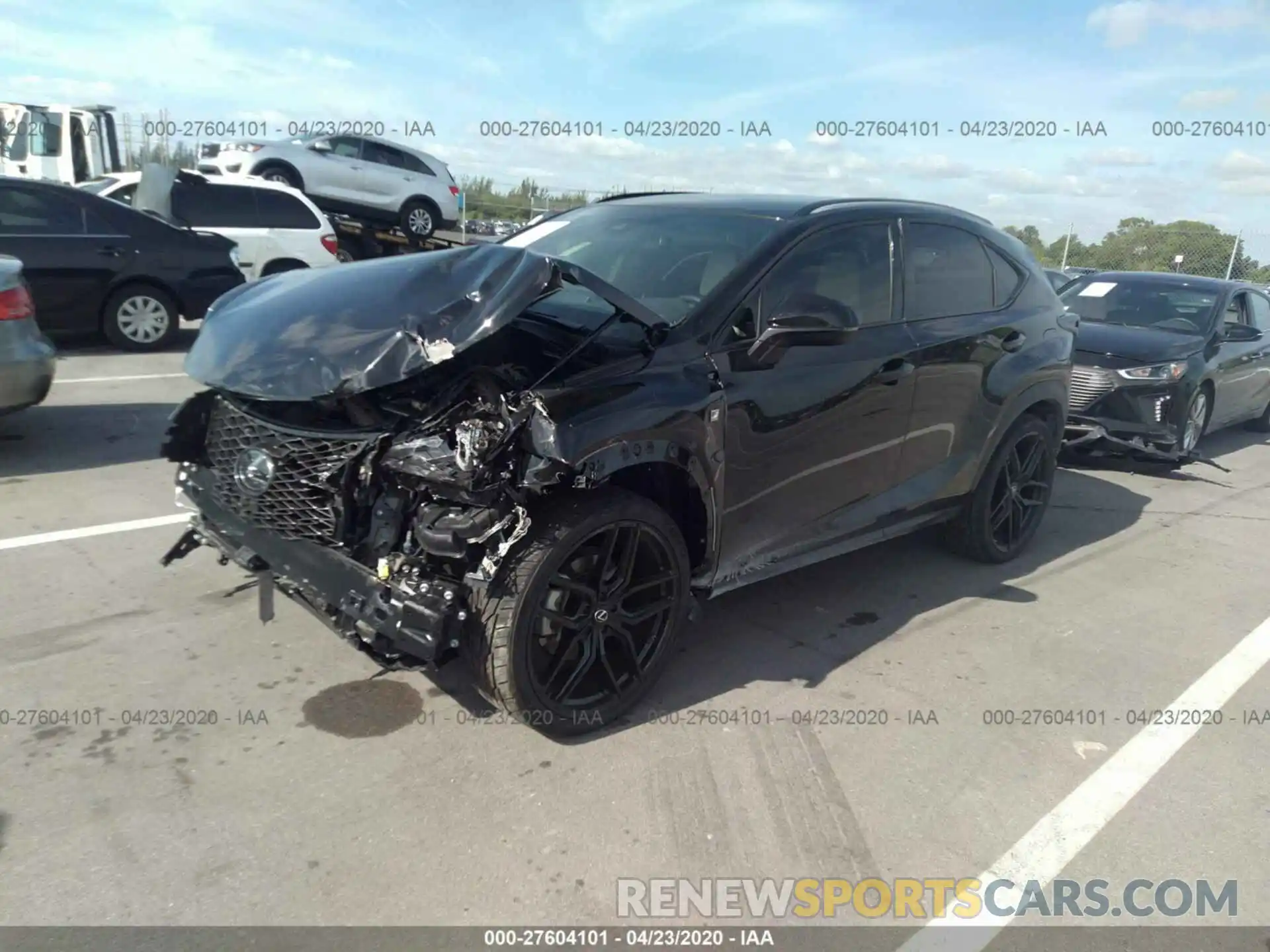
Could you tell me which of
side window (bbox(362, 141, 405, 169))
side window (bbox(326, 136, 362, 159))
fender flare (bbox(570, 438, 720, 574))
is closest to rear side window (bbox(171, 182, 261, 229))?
side window (bbox(326, 136, 362, 159))

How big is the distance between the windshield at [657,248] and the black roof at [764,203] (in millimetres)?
77

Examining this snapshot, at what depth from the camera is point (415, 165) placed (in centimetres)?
1562

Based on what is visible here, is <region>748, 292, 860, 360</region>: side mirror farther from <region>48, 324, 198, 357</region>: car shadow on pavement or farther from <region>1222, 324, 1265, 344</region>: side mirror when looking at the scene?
<region>48, 324, 198, 357</region>: car shadow on pavement

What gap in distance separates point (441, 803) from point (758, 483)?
65.9 inches

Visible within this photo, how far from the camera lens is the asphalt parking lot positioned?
2695 millimetres

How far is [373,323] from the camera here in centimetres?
321

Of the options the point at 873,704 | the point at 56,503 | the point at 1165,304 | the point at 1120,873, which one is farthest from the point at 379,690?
the point at 1165,304

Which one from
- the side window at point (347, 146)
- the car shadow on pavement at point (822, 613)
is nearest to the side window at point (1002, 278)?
the car shadow on pavement at point (822, 613)

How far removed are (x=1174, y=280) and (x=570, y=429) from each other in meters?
8.50

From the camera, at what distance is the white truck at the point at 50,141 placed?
63.6 feet

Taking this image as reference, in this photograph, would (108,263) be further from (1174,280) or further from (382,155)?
(1174,280)

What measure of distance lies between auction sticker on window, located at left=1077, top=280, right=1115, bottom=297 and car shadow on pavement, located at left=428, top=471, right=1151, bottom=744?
3.83m

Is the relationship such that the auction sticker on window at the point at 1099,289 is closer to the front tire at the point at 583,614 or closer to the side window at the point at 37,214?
the front tire at the point at 583,614

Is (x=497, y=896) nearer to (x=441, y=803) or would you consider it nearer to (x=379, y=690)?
(x=441, y=803)
